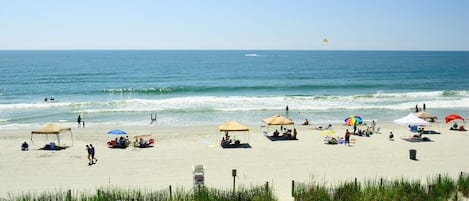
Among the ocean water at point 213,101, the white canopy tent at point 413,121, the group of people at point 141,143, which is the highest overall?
the ocean water at point 213,101

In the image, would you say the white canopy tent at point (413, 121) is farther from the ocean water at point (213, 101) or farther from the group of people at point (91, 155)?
the group of people at point (91, 155)

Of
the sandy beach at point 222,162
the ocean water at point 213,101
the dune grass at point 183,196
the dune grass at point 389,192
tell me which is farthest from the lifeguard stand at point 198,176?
the ocean water at point 213,101

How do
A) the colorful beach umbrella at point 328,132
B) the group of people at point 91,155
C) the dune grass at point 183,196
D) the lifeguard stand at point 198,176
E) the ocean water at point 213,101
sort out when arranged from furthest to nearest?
the ocean water at point 213,101 → the colorful beach umbrella at point 328,132 → the group of people at point 91,155 → the lifeguard stand at point 198,176 → the dune grass at point 183,196

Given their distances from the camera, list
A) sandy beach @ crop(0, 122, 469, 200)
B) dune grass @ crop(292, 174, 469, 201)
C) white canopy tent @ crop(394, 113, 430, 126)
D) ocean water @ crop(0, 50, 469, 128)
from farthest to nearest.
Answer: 1. ocean water @ crop(0, 50, 469, 128)
2. white canopy tent @ crop(394, 113, 430, 126)
3. sandy beach @ crop(0, 122, 469, 200)
4. dune grass @ crop(292, 174, 469, 201)

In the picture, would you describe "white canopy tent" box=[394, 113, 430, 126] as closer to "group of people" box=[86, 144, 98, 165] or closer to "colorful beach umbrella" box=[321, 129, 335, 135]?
"colorful beach umbrella" box=[321, 129, 335, 135]

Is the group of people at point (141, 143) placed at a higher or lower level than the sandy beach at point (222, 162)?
higher

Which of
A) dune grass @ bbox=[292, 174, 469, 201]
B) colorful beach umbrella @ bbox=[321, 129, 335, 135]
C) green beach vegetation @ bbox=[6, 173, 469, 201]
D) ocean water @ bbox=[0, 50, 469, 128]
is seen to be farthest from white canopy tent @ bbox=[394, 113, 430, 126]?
green beach vegetation @ bbox=[6, 173, 469, 201]

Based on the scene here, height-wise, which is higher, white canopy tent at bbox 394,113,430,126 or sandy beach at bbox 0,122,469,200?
white canopy tent at bbox 394,113,430,126

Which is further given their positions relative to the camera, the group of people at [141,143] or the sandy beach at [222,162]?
the group of people at [141,143]

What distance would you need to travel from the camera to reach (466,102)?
133 feet

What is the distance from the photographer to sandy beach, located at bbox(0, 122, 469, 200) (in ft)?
51.1

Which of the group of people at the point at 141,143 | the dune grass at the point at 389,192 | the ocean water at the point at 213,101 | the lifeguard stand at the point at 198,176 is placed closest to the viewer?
the dune grass at the point at 389,192

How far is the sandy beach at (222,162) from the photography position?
1559 cm

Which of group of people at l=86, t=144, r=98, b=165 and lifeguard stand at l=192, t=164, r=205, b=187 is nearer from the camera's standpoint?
lifeguard stand at l=192, t=164, r=205, b=187
